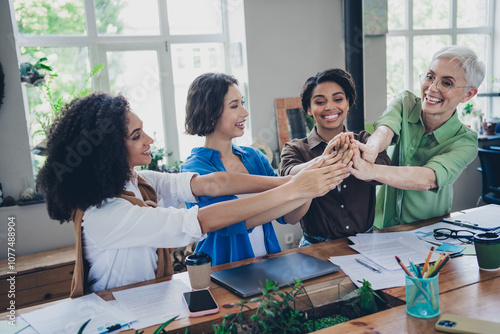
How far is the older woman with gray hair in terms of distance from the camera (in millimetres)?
1926

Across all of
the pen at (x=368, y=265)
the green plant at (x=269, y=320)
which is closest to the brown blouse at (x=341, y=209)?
the pen at (x=368, y=265)

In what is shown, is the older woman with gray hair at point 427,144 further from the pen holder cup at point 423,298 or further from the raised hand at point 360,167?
the pen holder cup at point 423,298

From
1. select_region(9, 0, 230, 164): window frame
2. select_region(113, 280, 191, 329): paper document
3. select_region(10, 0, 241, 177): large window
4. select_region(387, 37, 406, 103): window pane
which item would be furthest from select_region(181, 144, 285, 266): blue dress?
select_region(387, 37, 406, 103): window pane

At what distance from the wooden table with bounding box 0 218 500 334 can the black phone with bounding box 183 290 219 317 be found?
0.06 ft

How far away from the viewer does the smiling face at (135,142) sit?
1.65 metres

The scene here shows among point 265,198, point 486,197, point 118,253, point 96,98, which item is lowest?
point 486,197

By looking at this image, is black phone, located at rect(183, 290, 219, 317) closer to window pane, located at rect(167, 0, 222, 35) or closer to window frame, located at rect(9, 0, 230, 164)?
window frame, located at rect(9, 0, 230, 164)

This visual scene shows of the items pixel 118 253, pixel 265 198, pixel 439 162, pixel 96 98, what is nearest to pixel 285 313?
pixel 265 198

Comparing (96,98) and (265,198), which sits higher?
(96,98)

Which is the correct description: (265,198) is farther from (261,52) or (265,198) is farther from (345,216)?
(261,52)

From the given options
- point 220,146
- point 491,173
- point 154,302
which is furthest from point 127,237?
point 491,173

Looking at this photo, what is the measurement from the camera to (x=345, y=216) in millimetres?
1962

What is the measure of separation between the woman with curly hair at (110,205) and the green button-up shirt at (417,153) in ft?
2.66

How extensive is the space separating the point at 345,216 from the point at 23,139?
2691 mm
